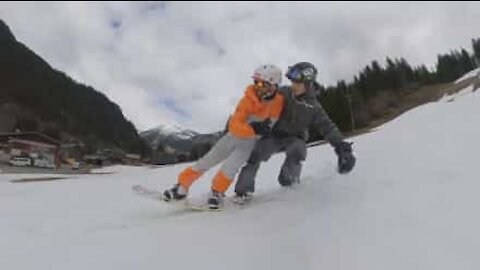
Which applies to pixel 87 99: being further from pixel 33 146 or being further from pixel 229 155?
pixel 229 155

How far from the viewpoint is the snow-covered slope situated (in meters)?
3.30

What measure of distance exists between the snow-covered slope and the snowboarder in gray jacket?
240 mm

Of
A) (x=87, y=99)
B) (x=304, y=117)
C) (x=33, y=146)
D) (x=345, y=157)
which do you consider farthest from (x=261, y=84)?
(x=87, y=99)

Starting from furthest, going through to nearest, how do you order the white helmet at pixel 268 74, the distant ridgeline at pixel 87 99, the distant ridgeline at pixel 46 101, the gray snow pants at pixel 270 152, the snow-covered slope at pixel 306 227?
the distant ridgeline at pixel 46 101, the distant ridgeline at pixel 87 99, the gray snow pants at pixel 270 152, the white helmet at pixel 268 74, the snow-covered slope at pixel 306 227

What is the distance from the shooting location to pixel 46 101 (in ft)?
193

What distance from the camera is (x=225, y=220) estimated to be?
461cm

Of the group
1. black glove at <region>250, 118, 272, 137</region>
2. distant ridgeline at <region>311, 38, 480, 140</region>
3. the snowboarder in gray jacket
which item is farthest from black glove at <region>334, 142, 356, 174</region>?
distant ridgeline at <region>311, 38, 480, 140</region>

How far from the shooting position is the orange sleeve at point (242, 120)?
17.8ft

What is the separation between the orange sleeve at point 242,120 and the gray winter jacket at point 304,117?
1.34 feet

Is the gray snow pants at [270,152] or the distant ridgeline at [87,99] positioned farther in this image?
the distant ridgeline at [87,99]

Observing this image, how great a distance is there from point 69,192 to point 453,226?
19.6ft

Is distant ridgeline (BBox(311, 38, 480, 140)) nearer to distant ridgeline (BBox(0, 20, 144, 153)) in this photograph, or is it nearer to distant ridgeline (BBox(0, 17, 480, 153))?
distant ridgeline (BBox(0, 17, 480, 153))

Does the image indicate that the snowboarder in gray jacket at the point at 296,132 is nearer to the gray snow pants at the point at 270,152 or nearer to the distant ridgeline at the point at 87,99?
the gray snow pants at the point at 270,152

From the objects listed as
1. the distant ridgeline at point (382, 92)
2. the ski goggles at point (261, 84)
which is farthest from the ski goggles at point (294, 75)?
the distant ridgeline at point (382, 92)
